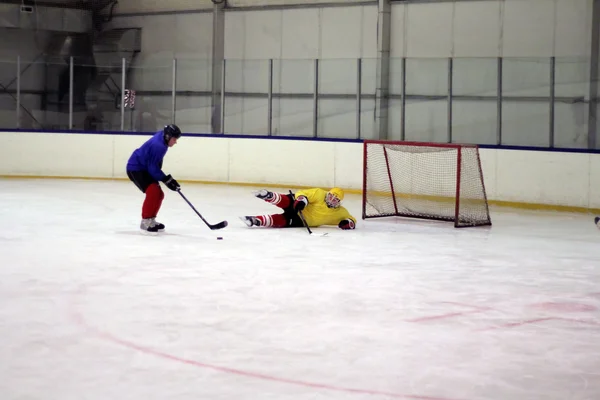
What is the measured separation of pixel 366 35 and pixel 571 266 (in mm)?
9232

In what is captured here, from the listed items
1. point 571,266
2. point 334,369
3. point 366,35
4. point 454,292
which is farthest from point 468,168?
point 334,369

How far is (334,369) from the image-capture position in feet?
13.8

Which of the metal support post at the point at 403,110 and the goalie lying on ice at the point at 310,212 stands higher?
the metal support post at the point at 403,110

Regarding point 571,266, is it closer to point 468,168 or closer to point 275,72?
point 468,168

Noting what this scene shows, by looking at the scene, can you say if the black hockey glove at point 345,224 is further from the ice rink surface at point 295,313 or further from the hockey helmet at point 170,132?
the hockey helmet at point 170,132

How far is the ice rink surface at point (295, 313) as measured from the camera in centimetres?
398

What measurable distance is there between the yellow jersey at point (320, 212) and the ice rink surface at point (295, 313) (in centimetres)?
14

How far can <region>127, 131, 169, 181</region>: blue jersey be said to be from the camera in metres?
8.86

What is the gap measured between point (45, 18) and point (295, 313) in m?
14.2

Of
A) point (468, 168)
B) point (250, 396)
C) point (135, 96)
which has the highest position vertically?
point (135, 96)

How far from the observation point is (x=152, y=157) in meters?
8.90

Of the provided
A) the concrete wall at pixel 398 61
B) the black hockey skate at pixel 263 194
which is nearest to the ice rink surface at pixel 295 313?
the black hockey skate at pixel 263 194

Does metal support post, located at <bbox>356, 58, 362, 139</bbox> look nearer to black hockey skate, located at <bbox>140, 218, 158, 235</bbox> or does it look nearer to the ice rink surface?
the ice rink surface

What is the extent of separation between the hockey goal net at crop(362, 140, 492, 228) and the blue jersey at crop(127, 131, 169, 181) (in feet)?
8.55
